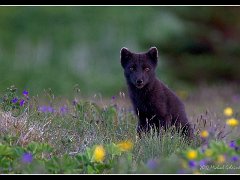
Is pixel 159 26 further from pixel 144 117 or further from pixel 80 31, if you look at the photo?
pixel 144 117

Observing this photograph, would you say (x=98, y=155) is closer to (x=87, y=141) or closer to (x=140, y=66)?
(x=87, y=141)

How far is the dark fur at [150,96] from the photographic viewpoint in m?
9.20

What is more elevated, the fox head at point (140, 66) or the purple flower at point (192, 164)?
the fox head at point (140, 66)

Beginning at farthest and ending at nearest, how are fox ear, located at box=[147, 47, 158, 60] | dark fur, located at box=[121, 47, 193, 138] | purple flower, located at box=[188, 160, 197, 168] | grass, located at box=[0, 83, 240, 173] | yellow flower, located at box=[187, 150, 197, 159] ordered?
fox ear, located at box=[147, 47, 158, 60] → dark fur, located at box=[121, 47, 193, 138] → grass, located at box=[0, 83, 240, 173] → yellow flower, located at box=[187, 150, 197, 159] → purple flower, located at box=[188, 160, 197, 168]

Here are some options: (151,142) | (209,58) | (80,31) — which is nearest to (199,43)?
(209,58)

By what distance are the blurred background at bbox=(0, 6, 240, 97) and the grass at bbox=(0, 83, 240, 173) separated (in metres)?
10.6

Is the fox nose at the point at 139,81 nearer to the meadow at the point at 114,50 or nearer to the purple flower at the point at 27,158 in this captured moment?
the meadow at the point at 114,50

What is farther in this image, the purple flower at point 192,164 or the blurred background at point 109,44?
the blurred background at point 109,44

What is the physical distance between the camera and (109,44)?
73.3ft

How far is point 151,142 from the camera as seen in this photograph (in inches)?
300

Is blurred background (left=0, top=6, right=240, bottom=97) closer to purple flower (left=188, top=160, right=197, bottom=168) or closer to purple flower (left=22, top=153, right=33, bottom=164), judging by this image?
purple flower (left=22, top=153, right=33, bottom=164)

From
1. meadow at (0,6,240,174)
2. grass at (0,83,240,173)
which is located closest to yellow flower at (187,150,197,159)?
grass at (0,83,240,173)

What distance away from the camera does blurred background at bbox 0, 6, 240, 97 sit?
2070cm

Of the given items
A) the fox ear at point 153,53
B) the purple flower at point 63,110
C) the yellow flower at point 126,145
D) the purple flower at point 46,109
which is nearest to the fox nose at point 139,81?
the fox ear at point 153,53
